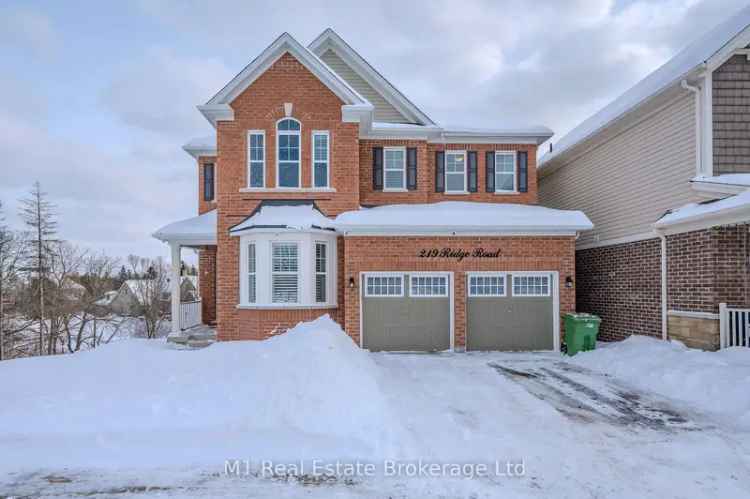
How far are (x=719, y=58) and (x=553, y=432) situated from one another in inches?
398

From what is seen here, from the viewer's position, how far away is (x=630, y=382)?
8820mm

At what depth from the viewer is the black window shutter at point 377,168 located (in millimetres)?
15180

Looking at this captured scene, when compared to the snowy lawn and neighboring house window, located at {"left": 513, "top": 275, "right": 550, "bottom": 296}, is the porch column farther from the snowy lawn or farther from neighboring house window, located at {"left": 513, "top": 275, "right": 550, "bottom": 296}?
neighboring house window, located at {"left": 513, "top": 275, "right": 550, "bottom": 296}

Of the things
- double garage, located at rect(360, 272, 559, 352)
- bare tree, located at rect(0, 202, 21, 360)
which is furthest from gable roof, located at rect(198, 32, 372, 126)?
bare tree, located at rect(0, 202, 21, 360)

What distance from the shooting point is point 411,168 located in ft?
50.1

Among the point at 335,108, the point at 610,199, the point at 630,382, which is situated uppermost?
the point at 335,108

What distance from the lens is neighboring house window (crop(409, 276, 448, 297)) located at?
12.4 meters

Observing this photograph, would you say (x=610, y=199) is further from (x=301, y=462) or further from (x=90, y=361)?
(x=90, y=361)

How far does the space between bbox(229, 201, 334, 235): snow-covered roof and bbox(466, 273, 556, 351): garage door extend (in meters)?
4.86

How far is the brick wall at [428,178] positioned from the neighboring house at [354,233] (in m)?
0.05

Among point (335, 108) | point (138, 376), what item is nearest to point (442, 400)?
point (138, 376)

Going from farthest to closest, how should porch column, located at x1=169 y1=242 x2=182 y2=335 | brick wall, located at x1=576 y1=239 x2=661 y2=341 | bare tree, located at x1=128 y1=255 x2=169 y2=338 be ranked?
bare tree, located at x1=128 y1=255 x2=169 y2=338 → porch column, located at x1=169 y1=242 x2=182 y2=335 → brick wall, located at x1=576 y1=239 x2=661 y2=341

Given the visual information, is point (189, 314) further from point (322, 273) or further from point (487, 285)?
point (487, 285)

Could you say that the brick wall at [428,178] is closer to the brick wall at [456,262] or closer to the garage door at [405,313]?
the brick wall at [456,262]
